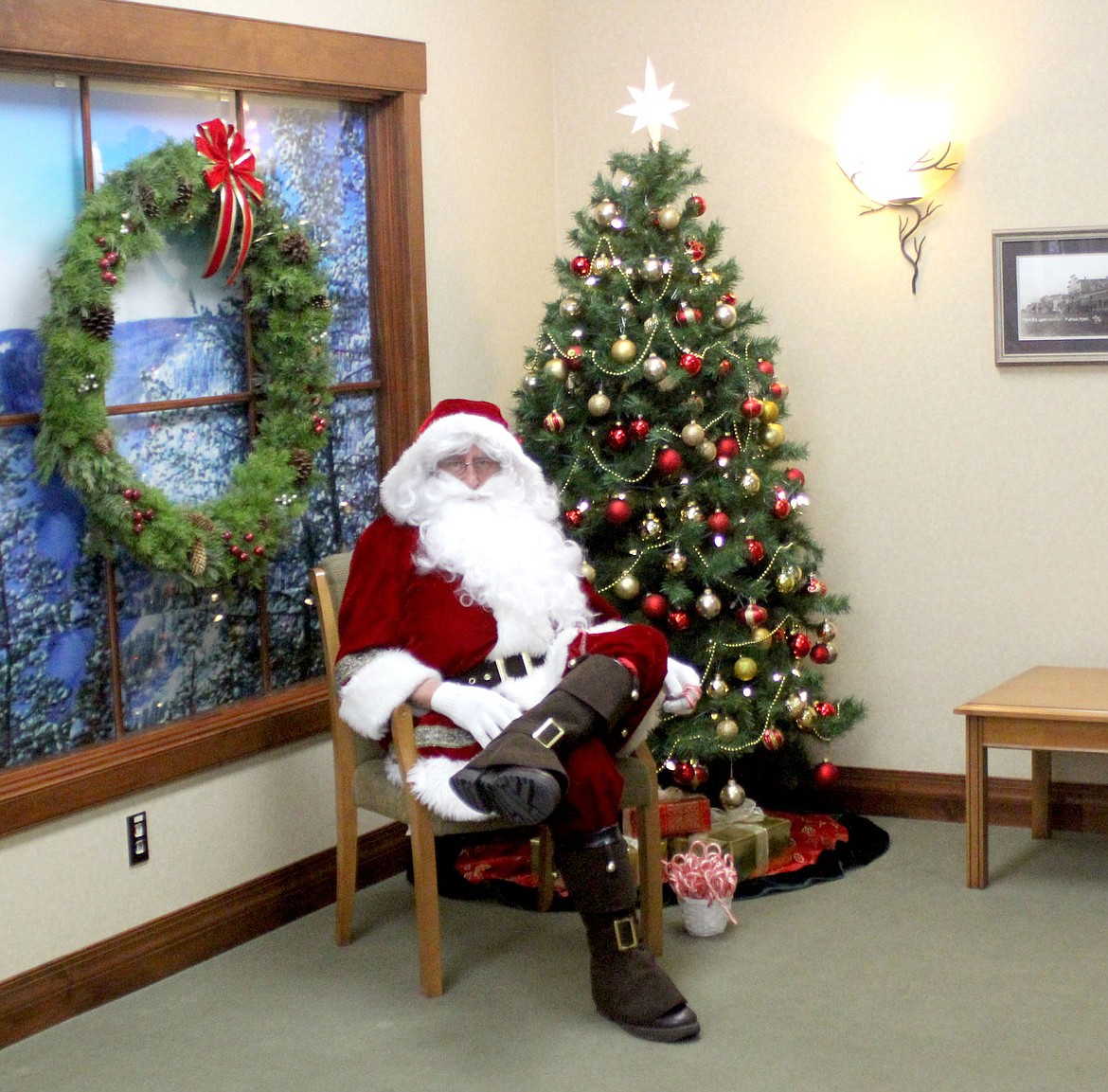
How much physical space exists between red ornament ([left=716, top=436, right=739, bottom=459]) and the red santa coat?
0.69 m

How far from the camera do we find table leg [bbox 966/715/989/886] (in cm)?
370

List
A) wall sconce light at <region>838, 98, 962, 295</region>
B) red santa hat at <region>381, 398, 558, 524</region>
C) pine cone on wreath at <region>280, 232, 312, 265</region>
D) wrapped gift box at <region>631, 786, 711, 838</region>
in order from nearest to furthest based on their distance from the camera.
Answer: red santa hat at <region>381, 398, 558, 524</region> → pine cone on wreath at <region>280, 232, 312, 265</region> → wrapped gift box at <region>631, 786, 711, 838</region> → wall sconce light at <region>838, 98, 962, 295</region>

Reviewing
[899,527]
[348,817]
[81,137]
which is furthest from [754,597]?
[81,137]

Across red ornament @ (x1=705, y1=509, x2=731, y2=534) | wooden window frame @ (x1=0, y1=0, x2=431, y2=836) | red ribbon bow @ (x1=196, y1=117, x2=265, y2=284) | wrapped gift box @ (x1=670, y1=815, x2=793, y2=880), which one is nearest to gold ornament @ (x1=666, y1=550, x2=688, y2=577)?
red ornament @ (x1=705, y1=509, x2=731, y2=534)

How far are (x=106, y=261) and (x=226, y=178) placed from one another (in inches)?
15.4

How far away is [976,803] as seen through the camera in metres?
3.74

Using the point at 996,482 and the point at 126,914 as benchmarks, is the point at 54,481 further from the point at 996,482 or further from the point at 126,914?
the point at 996,482

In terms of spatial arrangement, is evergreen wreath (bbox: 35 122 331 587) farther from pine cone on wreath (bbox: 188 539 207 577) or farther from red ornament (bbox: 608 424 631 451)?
red ornament (bbox: 608 424 631 451)

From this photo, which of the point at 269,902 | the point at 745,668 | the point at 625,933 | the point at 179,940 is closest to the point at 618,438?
the point at 745,668

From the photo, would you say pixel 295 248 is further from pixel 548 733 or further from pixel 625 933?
pixel 625 933

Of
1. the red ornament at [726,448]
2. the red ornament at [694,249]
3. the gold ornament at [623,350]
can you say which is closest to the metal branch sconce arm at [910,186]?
the red ornament at [694,249]

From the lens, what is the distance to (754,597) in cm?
391

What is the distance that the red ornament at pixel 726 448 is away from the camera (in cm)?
388

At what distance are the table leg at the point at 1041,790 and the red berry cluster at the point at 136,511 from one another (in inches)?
96.4
